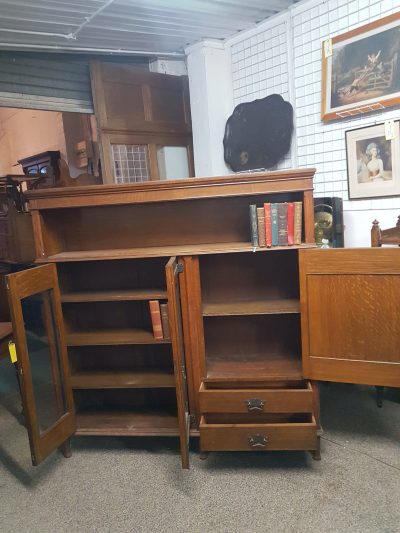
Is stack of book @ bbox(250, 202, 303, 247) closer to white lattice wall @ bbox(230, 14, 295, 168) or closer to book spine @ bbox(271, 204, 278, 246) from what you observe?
book spine @ bbox(271, 204, 278, 246)

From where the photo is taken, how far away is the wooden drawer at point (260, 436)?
1.95 meters

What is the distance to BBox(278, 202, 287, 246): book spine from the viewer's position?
1980 mm

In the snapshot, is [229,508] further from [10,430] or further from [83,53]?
[83,53]

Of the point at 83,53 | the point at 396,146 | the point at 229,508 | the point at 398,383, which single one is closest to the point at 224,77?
the point at 83,53

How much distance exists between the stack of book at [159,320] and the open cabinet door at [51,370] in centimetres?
52

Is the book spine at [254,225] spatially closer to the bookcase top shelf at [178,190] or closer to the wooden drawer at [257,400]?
the bookcase top shelf at [178,190]

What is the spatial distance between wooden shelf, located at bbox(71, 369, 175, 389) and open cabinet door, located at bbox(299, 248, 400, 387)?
800 mm

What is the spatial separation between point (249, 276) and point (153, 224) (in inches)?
25.1

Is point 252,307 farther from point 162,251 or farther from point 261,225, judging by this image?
point 162,251

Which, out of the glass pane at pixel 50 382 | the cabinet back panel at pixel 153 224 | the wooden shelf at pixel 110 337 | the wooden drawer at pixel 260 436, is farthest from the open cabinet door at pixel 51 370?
the wooden drawer at pixel 260 436

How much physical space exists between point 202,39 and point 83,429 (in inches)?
114

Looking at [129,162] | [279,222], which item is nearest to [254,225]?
[279,222]

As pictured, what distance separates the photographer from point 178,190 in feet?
6.69

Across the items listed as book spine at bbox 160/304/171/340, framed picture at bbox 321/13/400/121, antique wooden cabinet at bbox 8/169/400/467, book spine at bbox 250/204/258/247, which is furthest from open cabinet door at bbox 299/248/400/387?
framed picture at bbox 321/13/400/121
